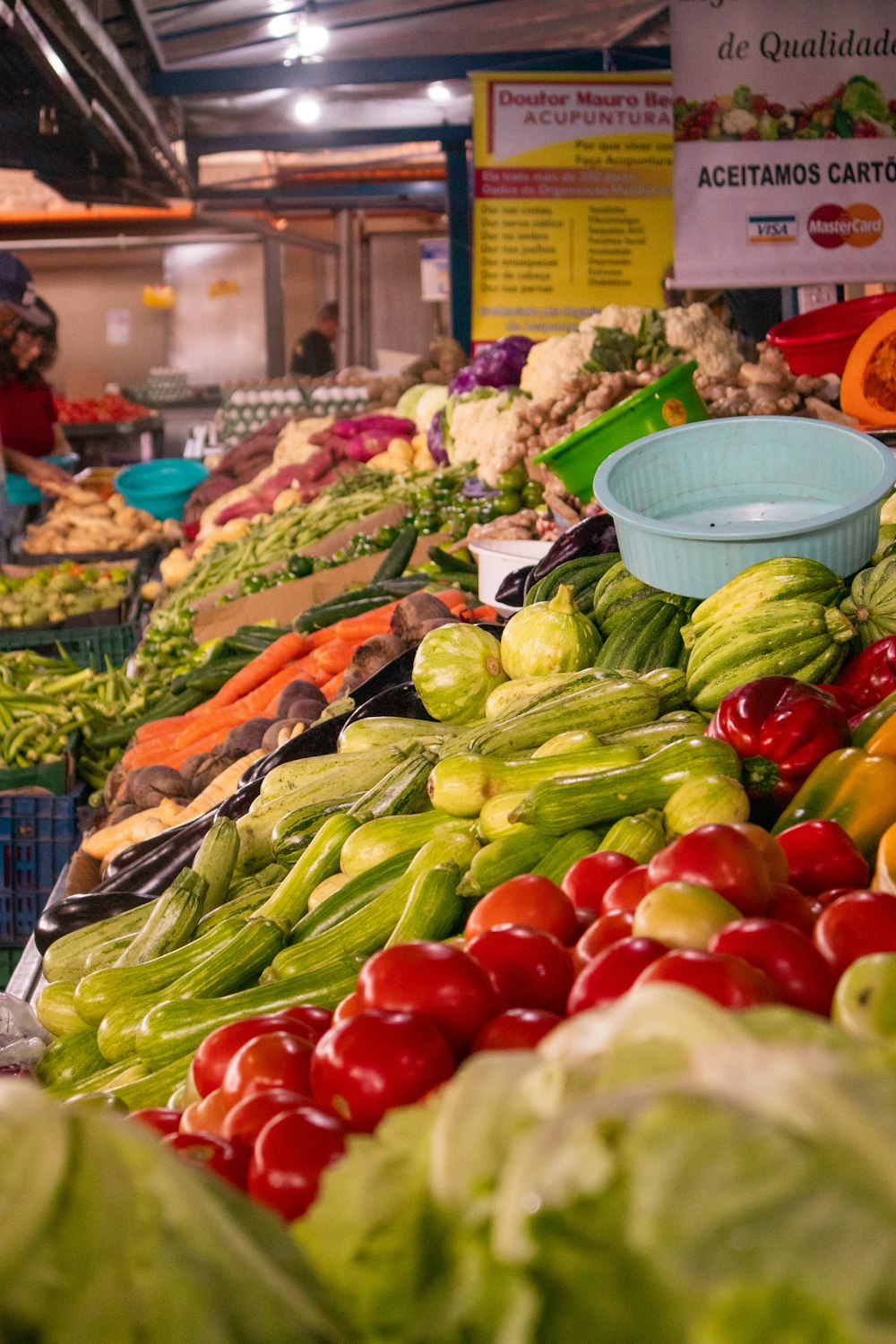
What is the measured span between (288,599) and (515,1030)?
546 centimetres

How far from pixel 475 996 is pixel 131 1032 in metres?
1.04

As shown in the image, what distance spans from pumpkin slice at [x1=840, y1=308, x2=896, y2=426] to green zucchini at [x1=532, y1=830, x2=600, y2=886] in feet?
12.0

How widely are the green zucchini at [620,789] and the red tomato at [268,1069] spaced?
815 millimetres

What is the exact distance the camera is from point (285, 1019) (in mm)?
1598

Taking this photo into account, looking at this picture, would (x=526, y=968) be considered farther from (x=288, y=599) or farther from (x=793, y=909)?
(x=288, y=599)

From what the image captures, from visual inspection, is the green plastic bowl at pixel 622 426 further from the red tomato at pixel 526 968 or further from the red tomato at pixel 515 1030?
the red tomato at pixel 515 1030

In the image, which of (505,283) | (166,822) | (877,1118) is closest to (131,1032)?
(877,1118)

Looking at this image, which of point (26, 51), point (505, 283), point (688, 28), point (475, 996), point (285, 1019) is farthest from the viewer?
point (505, 283)

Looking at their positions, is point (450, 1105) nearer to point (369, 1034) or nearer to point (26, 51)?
point (369, 1034)

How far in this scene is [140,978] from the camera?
2326 mm

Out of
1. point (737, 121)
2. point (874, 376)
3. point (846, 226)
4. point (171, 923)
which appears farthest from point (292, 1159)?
point (846, 226)

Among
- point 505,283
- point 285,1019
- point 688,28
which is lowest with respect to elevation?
point 285,1019

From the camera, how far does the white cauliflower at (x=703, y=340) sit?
6.43m

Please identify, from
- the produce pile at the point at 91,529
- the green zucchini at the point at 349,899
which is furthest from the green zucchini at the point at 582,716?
the produce pile at the point at 91,529
